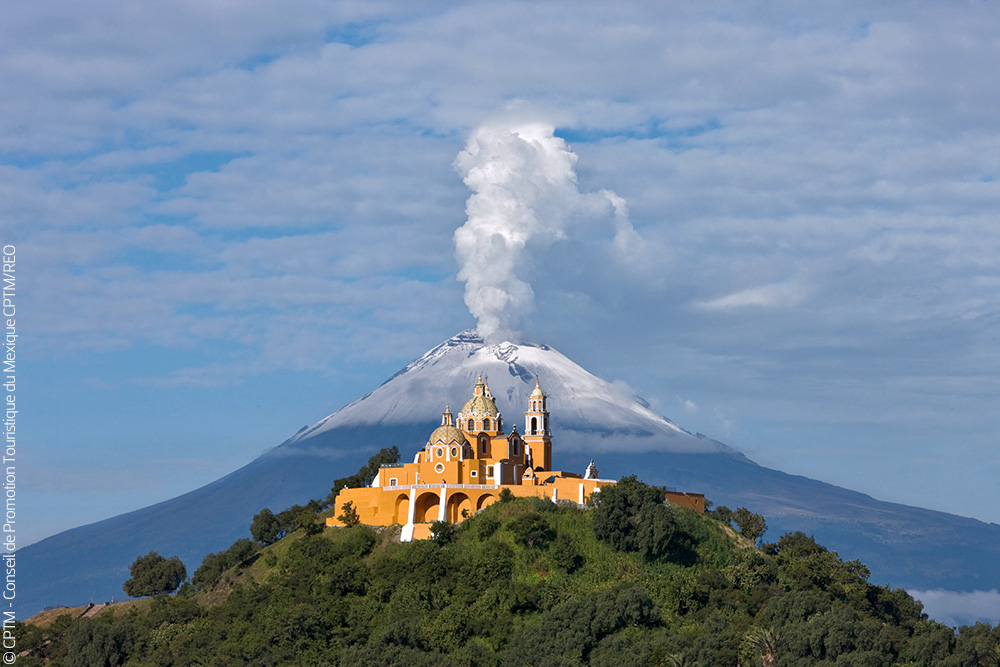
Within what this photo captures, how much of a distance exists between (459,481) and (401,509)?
174 inches

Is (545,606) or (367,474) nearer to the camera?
(545,606)

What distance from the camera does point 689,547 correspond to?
3514 inches

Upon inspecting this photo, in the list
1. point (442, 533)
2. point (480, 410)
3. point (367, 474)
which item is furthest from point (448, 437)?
point (367, 474)

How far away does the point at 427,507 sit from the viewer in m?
93.2

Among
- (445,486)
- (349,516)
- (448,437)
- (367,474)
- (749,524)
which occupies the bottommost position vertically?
(349,516)

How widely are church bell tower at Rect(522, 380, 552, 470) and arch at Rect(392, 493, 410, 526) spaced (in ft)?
32.1

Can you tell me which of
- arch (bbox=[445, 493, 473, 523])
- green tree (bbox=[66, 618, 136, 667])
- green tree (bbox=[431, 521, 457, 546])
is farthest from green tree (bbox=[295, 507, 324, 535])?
green tree (bbox=[66, 618, 136, 667])

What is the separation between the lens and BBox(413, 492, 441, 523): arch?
92494mm

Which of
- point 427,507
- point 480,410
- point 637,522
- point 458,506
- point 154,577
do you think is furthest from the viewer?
point 154,577

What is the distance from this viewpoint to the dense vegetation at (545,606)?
78812 millimetres

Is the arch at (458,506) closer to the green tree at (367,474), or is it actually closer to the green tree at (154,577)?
the green tree at (367,474)

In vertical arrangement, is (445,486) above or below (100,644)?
above

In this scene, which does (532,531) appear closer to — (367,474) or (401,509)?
(401,509)

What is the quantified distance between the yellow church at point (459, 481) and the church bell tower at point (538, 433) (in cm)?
144
